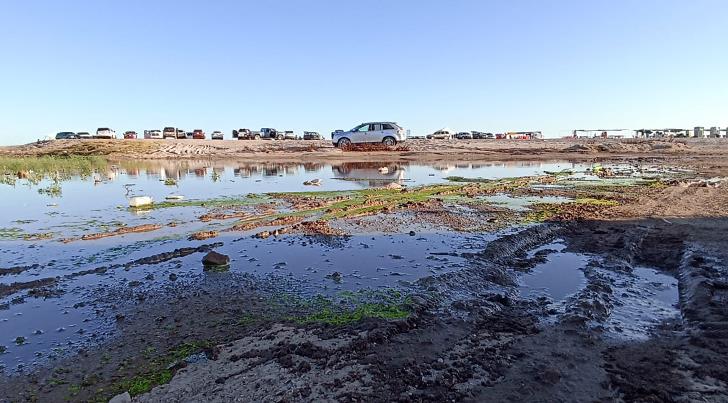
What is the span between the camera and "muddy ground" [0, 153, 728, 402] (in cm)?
339

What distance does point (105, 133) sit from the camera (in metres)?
59.2

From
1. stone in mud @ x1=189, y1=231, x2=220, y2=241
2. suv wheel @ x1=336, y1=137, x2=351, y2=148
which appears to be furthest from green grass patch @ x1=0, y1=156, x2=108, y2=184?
suv wheel @ x1=336, y1=137, x2=351, y2=148

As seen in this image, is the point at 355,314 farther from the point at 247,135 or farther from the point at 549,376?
the point at 247,135

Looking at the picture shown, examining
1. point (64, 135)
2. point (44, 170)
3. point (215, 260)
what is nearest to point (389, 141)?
point (44, 170)

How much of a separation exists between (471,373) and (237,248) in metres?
5.33

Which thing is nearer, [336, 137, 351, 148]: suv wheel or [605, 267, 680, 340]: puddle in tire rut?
[605, 267, 680, 340]: puddle in tire rut

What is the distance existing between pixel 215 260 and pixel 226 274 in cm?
48

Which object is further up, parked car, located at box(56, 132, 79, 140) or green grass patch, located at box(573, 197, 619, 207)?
parked car, located at box(56, 132, 79, 140)

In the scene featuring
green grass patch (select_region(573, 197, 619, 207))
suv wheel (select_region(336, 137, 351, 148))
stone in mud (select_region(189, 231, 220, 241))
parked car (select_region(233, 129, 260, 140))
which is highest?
parked car (select_region(233, 129, 260, 140))

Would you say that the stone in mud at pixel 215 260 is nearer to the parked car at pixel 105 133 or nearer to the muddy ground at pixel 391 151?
the muddy ground at pixel 391 151

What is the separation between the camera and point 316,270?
21.4 ft

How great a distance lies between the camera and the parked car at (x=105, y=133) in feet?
192

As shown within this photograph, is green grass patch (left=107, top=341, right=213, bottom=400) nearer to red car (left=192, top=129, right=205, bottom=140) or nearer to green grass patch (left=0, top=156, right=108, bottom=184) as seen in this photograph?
green grass patch (left=0, top=156, right=108, bottom=184)

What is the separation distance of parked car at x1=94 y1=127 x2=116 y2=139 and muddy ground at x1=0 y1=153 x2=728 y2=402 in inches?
2414
